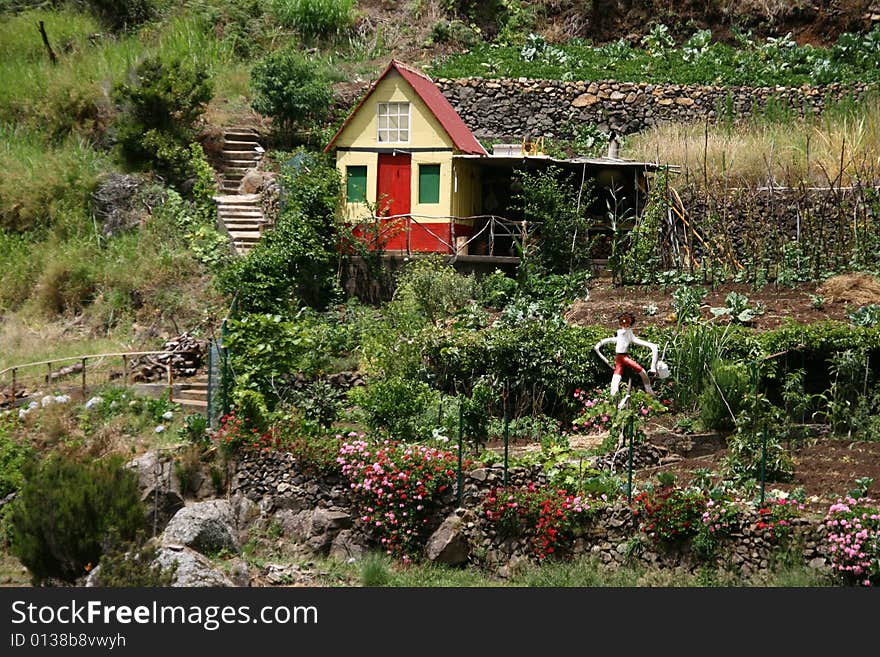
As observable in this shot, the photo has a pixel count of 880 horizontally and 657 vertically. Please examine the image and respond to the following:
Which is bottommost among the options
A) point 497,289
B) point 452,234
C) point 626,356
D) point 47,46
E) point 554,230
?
point 626,356

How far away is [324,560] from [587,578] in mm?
3694

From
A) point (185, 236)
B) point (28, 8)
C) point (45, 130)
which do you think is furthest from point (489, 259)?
point (28, 8)

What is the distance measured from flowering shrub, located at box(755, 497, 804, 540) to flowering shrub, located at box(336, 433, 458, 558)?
4.04 metres

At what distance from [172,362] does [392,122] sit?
7.47 meters

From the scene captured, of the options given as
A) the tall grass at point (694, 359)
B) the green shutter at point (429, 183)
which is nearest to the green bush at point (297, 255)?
the green shutter at point (429, 183)

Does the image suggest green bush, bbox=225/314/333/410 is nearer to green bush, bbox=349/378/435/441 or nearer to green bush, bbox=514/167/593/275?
green bush, bbox=349/378/435/441

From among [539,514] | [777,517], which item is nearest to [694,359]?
[777,517]

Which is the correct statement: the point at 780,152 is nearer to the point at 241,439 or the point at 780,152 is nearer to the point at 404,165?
the point at 404,165

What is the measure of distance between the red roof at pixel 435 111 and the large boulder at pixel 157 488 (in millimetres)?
9908

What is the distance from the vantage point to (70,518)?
1380 centimetres

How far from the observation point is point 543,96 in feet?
99.1

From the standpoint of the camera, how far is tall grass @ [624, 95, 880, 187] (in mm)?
22688

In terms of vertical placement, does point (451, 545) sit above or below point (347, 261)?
below

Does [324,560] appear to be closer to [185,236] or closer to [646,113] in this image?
[185,236]
